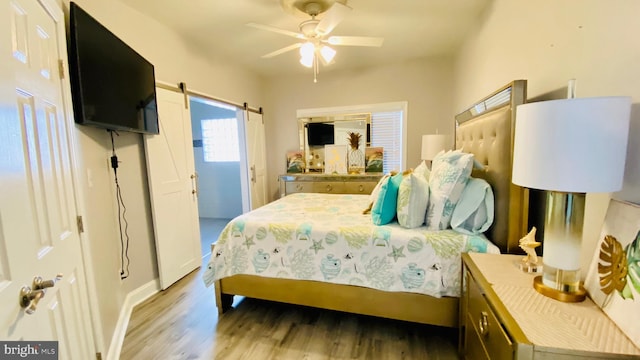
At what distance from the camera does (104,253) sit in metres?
1.94

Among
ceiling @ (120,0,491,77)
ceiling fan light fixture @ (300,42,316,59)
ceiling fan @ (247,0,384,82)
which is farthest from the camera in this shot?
ceiling fan light fixture @ (300,42,316,59)

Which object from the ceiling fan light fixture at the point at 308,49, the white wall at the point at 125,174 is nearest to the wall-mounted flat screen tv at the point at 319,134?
the white wall at the point at 125,174

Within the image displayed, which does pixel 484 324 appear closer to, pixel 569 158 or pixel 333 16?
pixel 569 158

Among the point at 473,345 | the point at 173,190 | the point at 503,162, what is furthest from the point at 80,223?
the point at 503,162

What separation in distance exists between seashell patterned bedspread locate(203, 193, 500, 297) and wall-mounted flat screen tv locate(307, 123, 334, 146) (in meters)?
2.44

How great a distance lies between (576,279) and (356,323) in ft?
4.83

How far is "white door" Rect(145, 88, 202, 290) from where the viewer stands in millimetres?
2668

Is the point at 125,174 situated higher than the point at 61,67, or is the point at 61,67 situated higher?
the point at 61,67

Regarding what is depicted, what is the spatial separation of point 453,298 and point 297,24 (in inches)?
110

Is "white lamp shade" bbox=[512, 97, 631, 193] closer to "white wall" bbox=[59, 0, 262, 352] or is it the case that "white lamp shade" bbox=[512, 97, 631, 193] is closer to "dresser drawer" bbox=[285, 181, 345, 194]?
"white wall" bbox=[59, 0, 262, 352]

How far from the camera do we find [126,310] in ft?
7.48

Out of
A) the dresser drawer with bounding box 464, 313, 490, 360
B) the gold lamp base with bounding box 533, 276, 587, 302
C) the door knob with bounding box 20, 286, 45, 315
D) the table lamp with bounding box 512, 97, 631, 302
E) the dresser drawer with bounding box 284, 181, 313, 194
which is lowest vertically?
the dresser drawer with bounding box 464, 313, 490, 360

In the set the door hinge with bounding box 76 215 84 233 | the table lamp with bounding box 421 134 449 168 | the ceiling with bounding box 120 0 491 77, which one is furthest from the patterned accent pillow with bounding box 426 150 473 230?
the door hinge with bounding box 76 215 84 233

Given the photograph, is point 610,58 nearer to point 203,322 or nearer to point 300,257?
point 300,257
